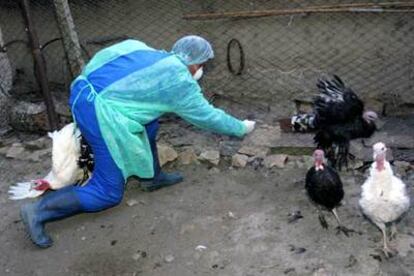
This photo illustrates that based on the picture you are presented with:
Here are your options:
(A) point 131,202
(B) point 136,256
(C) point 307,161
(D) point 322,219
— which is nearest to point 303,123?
(C) point 307,161

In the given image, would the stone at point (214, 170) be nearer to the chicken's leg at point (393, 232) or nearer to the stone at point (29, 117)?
the chicken's leg at point (393, 232)

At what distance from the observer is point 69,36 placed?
5.84 m

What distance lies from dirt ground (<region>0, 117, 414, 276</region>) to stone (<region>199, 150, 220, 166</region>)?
157 mm

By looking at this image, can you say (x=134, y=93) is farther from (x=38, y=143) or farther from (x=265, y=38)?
(x=265, y=38)

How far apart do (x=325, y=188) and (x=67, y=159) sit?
6.31ft

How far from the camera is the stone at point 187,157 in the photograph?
17.7 ft

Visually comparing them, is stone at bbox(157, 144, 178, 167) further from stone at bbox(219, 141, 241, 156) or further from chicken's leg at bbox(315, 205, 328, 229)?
chicken's leg at bbox(315, 205, 328, 229)

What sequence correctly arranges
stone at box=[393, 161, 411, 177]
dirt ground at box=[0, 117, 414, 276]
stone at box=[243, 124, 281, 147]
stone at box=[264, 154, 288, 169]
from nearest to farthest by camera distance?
dirt ground at box=[0, 117, 414, 276] < stone at box=[393, 161, 411, 177] < stone at box=[264, 154, 288, 169] < stone at box=[243, 124, 281, 147]

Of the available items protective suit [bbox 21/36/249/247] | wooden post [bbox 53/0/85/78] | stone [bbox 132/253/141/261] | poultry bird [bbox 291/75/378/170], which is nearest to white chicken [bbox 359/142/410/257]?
poultry bird [bbox 291/75/378/170]

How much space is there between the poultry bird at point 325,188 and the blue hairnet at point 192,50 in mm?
1078

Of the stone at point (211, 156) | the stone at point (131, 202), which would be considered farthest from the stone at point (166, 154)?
the stone at point (131, 202)

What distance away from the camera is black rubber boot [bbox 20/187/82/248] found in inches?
170

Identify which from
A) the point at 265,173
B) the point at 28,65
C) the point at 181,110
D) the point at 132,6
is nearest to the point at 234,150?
the point at 265,173

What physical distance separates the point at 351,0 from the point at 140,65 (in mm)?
2507
